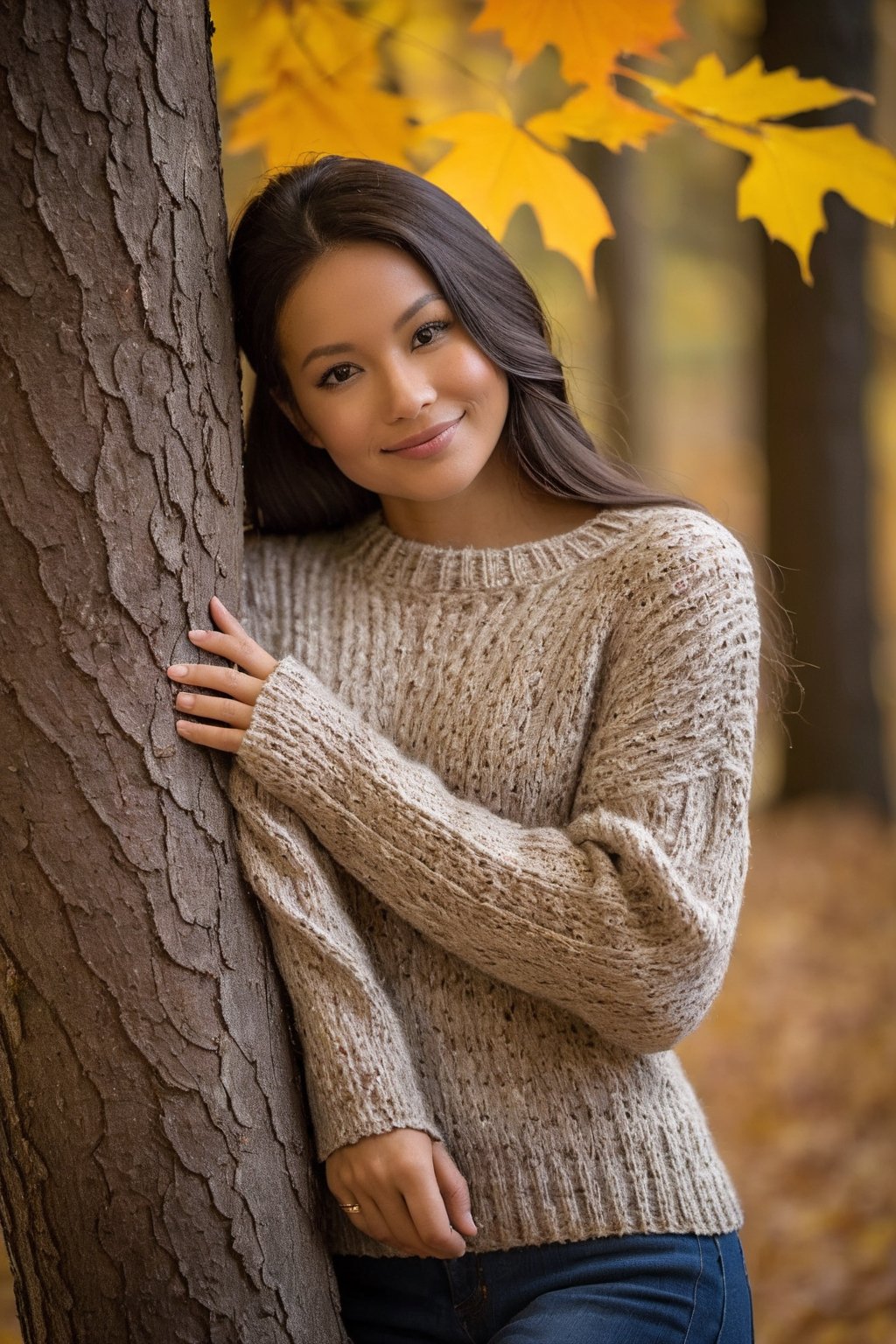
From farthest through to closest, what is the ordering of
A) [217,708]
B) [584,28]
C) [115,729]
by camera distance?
[584,28] < [217,708] < [115,729]

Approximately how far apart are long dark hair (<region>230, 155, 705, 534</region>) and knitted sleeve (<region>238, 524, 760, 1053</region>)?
11.7 inches

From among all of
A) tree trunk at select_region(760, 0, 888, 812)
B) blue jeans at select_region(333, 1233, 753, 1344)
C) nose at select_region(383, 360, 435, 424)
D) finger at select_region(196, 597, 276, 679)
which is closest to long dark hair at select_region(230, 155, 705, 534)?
nose at select_region(383, 360, 435, 424)

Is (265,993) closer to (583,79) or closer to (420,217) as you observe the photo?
(420,217)

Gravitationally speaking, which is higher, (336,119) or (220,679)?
(336,119)

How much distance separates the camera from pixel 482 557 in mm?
1766

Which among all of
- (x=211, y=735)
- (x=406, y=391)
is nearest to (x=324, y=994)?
(x=211, y=735)

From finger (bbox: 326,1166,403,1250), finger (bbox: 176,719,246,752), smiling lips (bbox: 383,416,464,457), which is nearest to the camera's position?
finger (bbox: 176,719,246,752)

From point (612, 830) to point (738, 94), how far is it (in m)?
1.16

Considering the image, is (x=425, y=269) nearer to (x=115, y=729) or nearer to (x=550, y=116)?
(x=550, y=116)

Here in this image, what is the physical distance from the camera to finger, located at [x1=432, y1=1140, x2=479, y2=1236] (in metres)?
1.53

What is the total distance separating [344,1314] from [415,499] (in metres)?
1.21

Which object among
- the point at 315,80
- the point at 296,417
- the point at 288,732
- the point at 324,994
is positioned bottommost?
the point at 324,994

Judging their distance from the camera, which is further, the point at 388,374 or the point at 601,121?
the point at 601,121

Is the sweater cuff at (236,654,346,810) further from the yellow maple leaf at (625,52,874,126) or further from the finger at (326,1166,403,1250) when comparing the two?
the yellow maple leaf at (625,52,874,126)
